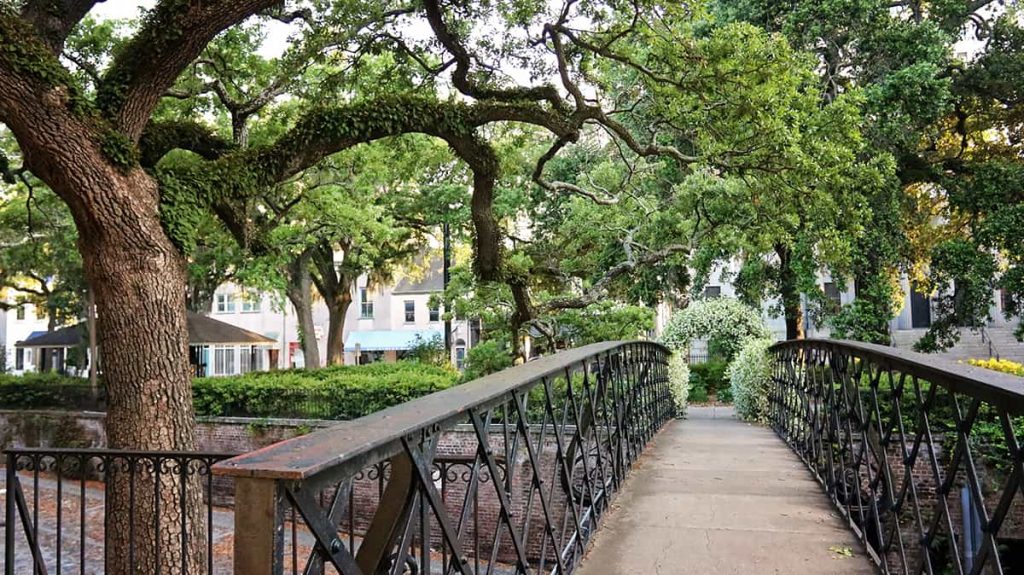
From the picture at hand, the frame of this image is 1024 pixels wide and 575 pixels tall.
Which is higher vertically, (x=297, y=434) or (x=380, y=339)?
(x=380, y=339)

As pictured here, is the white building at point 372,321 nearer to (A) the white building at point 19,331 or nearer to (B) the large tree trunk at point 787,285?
(A) the white building at point 19,331

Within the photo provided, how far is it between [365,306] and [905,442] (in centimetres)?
4219

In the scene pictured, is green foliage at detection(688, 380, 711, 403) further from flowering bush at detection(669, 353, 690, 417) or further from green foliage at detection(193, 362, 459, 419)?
green foliage at detection(193, 362, 459, 419)

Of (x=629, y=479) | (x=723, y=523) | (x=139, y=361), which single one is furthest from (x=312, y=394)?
(x=723, y=523)

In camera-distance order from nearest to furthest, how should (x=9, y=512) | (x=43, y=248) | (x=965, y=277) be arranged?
(x=9, y=512)
(x=965, y=277)
(x=43, y=248)

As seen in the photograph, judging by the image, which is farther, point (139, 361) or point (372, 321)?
point (372, 321)

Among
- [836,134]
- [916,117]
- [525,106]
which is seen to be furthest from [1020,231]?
[525,106]

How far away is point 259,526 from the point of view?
58.5 inches

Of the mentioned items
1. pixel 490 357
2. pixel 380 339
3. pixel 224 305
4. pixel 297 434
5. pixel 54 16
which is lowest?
pixel 297 434

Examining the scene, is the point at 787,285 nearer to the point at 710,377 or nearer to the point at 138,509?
the point at 710,377

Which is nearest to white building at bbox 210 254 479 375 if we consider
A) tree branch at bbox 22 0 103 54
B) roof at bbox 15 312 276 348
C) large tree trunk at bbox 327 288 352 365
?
large tree trunk at bbox 327 288 352 365

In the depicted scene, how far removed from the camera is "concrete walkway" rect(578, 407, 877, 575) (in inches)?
162

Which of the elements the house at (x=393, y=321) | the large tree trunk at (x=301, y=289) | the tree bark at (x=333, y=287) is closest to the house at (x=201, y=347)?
the large tree trunk at (x=301, y=289)

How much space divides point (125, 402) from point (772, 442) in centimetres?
731
